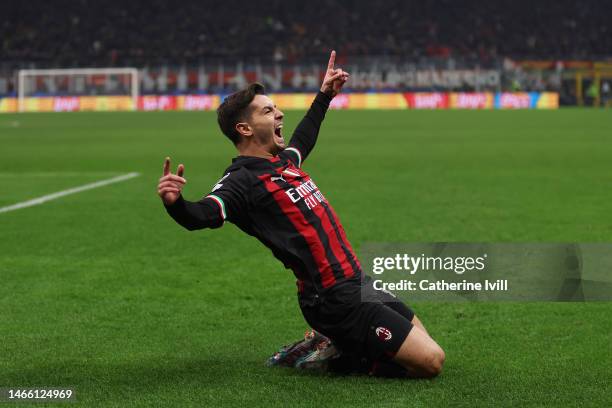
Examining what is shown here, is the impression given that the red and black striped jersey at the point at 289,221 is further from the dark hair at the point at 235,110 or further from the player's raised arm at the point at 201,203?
the dark hair at the point at 235,110

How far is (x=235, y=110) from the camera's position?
521 cm

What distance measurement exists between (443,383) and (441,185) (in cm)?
1041

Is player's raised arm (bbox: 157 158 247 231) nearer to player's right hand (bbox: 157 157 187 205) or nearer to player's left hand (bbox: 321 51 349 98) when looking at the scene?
player's right hand (bbox: 157 157 187 205)

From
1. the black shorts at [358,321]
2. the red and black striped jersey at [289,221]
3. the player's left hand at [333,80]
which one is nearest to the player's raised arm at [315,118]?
the player's left hand at [333,80]

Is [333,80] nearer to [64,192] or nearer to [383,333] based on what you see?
[383,333]

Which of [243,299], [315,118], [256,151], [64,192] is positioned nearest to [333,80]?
[315,118]

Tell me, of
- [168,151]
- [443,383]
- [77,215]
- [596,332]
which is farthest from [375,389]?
[168,151]

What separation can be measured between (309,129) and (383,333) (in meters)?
1.59

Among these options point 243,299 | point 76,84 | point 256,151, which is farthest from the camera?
point 76,84

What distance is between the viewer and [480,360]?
17.6 feet

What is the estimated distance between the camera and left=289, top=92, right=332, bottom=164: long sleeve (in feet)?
19.6

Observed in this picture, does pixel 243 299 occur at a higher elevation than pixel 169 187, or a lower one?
lower

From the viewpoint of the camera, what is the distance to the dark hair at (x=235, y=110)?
5203 mm

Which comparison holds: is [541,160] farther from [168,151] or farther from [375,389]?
[375,389]
